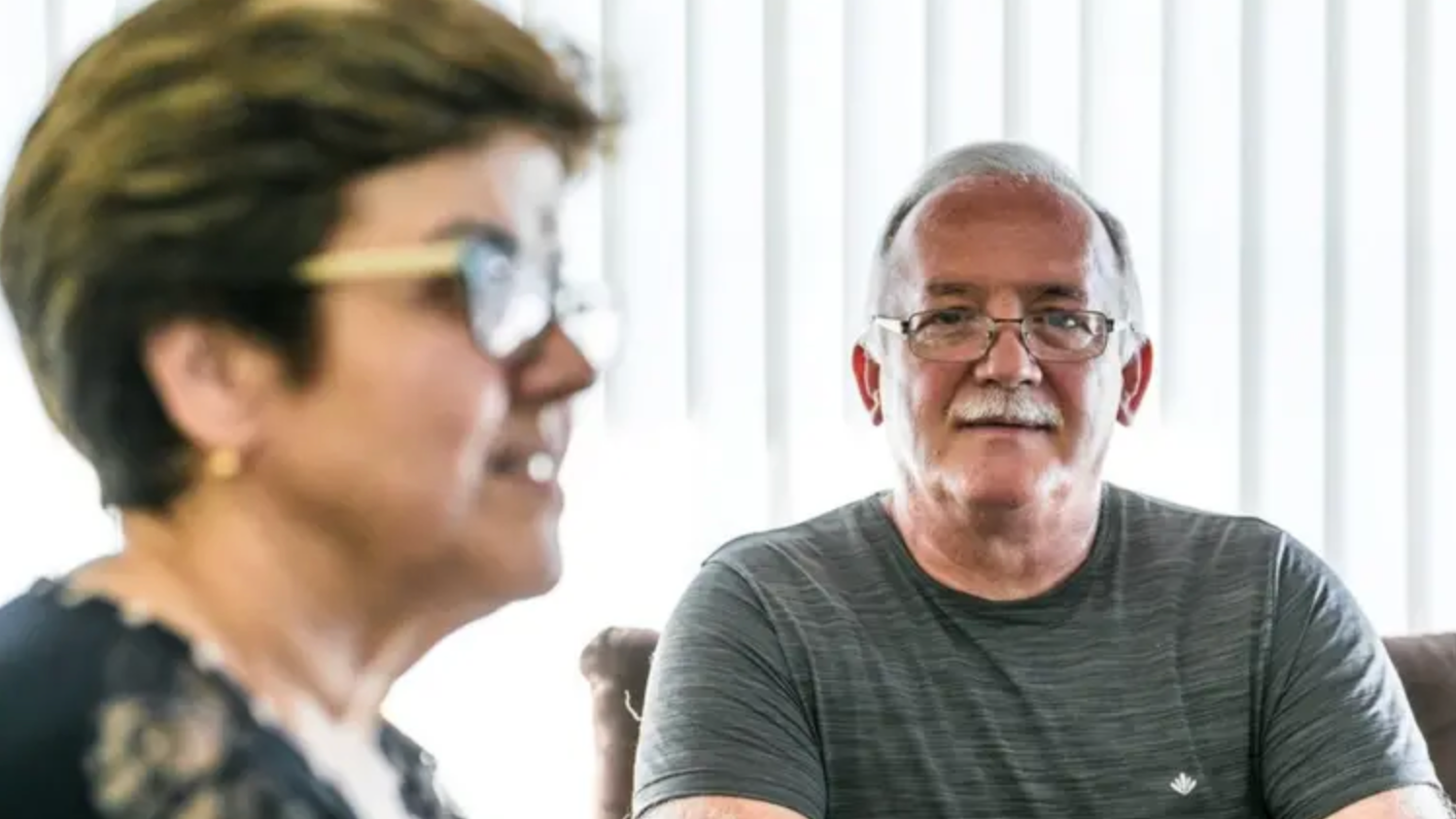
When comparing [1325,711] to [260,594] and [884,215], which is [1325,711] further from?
[260,594]

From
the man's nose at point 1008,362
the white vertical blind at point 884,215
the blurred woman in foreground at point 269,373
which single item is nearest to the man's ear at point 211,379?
the blurred woman in foreground at point 269,373

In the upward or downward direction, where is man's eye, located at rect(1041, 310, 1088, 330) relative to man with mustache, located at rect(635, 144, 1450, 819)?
upward

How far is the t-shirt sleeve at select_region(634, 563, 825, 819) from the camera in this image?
148 centimetres

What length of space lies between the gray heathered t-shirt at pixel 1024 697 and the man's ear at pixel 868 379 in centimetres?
18

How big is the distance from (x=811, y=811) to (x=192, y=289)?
3.72 feet

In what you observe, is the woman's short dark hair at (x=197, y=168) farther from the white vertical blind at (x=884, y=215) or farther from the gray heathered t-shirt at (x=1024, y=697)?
the white vertical blind at (x=884, y=215)

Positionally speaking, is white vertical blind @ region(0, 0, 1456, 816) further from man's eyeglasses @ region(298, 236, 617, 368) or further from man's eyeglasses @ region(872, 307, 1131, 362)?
man's eyeglasses @ region(298, 236, 617, 368)

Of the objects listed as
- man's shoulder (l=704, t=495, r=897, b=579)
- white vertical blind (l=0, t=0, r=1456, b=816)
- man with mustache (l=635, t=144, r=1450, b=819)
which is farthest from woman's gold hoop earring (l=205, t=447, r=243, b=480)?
white vertical blind (l=0, t=0, r=1456, b=816)

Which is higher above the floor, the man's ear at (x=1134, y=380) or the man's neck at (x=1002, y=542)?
the man's ear at (x=1134, y=380)

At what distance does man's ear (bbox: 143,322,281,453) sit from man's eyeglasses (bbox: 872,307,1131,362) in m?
1.20

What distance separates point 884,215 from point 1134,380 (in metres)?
0.63

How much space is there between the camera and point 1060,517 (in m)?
1.60

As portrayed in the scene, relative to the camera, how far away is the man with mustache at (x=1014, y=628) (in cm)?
152

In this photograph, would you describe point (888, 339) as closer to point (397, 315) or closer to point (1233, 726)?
point (1233, 726)
